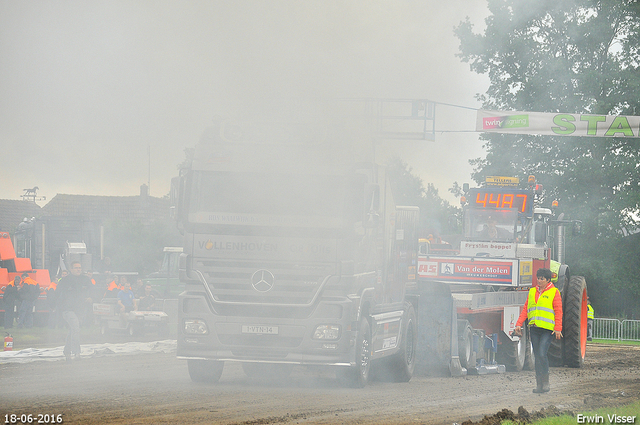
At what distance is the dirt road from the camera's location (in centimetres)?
971

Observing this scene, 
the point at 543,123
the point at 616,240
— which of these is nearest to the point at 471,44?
the point at 616,240

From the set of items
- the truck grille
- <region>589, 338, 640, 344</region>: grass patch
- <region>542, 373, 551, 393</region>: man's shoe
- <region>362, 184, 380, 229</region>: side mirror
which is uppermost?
<region>362, 184, 380, 229</region>: side mirror

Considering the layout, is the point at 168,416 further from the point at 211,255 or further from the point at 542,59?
the point at 542,59

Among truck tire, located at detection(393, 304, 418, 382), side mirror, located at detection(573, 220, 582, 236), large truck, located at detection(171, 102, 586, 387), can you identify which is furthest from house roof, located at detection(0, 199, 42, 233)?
large truck, located at detection(171, 102, 586, 387)

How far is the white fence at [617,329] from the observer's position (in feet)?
105

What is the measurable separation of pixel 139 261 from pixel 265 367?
3599cm

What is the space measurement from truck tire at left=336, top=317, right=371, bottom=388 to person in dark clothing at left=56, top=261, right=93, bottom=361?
5575 millimetres

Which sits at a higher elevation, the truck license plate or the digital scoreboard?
the digital scoreboard

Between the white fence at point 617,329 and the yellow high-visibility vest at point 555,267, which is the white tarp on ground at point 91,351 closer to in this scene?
the yellow high-visibility vest at point 555,267

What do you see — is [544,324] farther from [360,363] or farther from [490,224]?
[490,224]

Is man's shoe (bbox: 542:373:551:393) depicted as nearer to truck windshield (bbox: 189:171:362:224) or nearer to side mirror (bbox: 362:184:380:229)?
side mirror (bbox: 362:184:380:229)

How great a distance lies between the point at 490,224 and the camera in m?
19.5

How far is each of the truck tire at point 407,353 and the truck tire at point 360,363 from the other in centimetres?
172

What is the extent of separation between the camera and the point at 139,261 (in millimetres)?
48562
